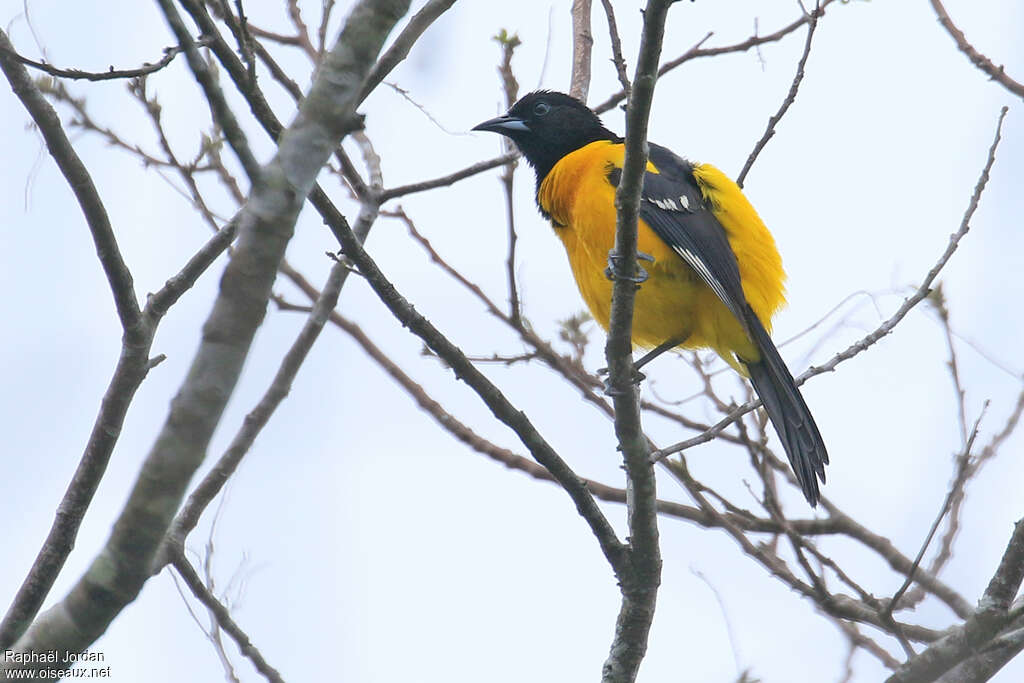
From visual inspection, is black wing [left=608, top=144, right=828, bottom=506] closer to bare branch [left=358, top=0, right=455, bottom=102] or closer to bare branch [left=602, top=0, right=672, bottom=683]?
bare branch [left=602, top=0, right=672, bottom=683]

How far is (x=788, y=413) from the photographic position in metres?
4.84

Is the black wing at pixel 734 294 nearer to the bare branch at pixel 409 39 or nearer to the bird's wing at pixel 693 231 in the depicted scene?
the bird's wing at pixel 693 231

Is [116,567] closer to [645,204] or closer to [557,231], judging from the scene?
[645,204]

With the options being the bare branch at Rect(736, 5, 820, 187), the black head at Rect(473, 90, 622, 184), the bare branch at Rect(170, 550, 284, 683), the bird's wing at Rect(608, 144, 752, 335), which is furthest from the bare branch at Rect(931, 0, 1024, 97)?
the bare branch at Rect(170, 550, 284, 683)

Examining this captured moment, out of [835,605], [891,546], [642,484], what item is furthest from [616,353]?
[891,546]

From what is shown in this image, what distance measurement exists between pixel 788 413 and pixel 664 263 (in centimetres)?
82

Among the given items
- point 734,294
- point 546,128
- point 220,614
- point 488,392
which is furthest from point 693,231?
point 220,614

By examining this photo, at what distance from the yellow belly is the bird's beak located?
58 cm

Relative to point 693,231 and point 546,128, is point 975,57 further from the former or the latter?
point 546,128

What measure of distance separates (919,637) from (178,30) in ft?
9.53

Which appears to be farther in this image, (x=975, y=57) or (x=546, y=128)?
(x=546, y=128)

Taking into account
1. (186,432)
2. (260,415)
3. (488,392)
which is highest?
(260,415)

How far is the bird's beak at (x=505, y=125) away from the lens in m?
A: 6.11

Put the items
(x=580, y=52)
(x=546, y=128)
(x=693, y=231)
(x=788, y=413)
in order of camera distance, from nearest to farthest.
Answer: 1. (x=788, y=413)
2. (x=693, y=231)
3. (x=580, y=52)
4. (x=546, y=128)
